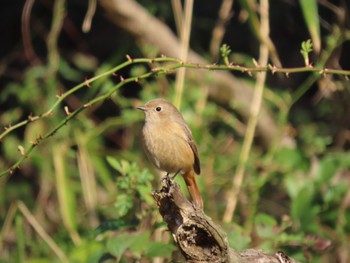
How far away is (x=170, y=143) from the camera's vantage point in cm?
441

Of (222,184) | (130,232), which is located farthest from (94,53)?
(130,232)

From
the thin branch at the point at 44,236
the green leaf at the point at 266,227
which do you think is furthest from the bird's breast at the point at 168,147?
the thin branch at the point at 44,236

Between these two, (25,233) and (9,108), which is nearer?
(25,233)

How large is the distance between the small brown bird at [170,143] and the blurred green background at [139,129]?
0.21 m

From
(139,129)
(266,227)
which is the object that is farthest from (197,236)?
(139,129)

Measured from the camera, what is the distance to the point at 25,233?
5.45 m

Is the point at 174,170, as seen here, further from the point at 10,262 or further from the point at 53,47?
the point at 53,47

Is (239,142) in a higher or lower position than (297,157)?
higher

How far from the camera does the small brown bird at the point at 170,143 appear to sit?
436cm

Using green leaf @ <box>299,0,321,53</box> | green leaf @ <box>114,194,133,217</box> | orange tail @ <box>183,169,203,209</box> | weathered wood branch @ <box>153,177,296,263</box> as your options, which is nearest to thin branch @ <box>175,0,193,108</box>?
orange tail @ <box>183,169,203,209</box>

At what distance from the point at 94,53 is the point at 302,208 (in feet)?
9.64

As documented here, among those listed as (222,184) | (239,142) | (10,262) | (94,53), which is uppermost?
(94,53)

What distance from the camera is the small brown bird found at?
4355mm

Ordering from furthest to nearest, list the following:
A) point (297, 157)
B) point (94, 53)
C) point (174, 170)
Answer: point (94, 53), point (297, 157), point (174, 170)
